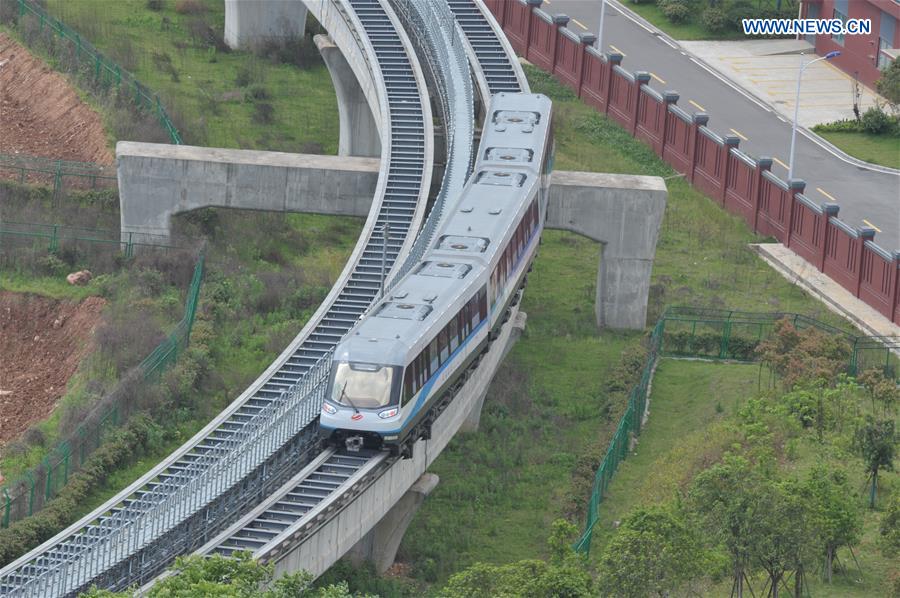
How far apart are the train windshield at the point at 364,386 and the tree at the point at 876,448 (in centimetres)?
1185

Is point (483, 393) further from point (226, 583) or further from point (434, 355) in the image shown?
point (226, 583)

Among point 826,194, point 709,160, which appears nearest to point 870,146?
point 826,194

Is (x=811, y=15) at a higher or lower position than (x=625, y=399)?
higher

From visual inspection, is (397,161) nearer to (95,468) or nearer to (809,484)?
(95,468)

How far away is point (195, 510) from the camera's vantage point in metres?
47.3

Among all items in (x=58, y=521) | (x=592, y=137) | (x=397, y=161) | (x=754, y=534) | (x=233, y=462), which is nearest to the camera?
(x=754, y=534)

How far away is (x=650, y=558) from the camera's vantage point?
142ft

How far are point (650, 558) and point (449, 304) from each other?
11.5 m

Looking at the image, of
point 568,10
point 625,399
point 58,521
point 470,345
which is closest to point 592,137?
point 568,10

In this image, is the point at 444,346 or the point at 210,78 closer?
the point at 444,346

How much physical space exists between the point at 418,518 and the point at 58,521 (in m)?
9.75

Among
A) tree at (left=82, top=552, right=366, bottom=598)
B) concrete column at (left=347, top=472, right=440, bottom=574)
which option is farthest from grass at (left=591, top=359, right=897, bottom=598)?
tree at (left=82, top=552, right=366, bottom=598)

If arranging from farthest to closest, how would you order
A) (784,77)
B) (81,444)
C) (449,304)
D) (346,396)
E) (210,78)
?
(784,77) < (210,78) < (81,444) < (449,304) < (346,396)

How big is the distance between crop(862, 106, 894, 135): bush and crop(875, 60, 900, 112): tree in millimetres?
665
